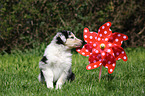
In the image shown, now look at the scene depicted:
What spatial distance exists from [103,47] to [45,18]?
4090 mm

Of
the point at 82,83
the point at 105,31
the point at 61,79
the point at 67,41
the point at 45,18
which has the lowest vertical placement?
the point at 82,83

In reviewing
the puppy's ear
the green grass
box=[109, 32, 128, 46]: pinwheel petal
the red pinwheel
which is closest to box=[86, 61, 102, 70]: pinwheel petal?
the red pinwheel

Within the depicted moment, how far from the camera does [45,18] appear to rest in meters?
6.95

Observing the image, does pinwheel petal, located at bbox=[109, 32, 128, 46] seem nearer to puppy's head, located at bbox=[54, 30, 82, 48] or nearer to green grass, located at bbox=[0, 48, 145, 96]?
puppy's head, located at bbox=[54, 30, 82, 48]

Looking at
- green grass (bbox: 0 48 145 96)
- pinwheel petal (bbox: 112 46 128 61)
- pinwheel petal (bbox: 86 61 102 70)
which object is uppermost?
pinwheel petal (bbox: 112 46 128 61)

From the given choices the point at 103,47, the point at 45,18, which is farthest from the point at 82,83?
the point at 45,18

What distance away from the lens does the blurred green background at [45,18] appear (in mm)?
6777

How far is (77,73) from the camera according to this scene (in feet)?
14.1

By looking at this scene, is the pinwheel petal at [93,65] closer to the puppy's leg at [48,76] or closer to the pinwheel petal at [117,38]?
the pinwheel petal at [117,38]

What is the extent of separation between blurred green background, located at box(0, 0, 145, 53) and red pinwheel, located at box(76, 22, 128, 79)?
138 inches

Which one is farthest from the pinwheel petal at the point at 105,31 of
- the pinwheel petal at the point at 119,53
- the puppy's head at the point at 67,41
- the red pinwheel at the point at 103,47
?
the puppy's head at the point at 67,41

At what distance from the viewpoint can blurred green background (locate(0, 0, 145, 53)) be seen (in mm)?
6777

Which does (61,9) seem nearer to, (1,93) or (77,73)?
(77,73)

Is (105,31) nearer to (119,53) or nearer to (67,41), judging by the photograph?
(119,53)
